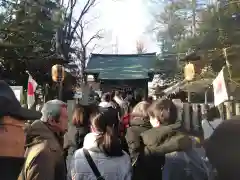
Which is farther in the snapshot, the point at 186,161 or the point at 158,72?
the point at 158,72

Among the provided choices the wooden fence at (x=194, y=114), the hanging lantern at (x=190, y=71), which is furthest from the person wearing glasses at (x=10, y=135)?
the hanging lantern at (x=190, y=71)

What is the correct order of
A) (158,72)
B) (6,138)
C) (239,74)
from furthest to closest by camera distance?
(158,72)
(239,74)
(6,138)

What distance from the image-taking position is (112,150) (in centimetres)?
319

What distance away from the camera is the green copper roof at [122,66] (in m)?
19.2

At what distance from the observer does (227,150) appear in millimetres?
2754

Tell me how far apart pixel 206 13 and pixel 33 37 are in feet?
25.3

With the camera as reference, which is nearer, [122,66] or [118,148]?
[118,148]

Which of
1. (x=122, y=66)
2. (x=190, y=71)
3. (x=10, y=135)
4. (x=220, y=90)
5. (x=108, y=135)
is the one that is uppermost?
(x=122, y=66)

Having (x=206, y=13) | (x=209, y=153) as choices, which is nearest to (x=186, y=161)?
(x=209, y=153)

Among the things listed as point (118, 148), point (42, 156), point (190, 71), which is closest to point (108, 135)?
point (118, 148)

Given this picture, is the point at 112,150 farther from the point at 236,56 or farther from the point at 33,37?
the point at 33,37

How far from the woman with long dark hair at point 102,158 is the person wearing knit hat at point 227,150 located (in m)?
0.82

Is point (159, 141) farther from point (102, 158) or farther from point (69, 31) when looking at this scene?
point (69, 31)

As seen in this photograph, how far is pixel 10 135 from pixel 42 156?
86 centimetres
